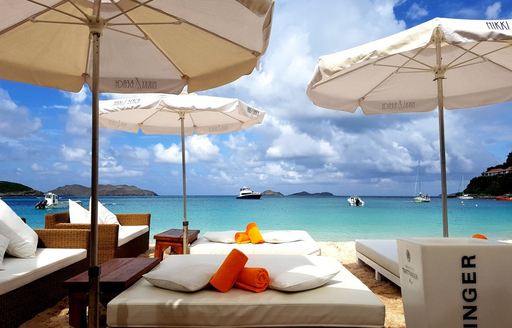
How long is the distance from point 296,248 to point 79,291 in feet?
8.46

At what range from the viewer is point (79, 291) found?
2.37 metres

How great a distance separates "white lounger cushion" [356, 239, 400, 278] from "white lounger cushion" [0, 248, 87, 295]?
10.4ft

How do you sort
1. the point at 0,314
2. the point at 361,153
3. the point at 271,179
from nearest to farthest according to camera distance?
the point at 0,314 → the point at 271,179 → the point at 361,153

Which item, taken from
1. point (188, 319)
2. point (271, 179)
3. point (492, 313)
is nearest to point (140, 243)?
point (188, 319)

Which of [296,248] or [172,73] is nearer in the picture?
[172,73]

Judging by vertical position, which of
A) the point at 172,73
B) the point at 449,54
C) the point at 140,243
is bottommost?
the point at 140,243

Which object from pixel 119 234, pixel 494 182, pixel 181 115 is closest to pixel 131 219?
pixel 119 234

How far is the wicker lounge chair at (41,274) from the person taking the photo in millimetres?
2697

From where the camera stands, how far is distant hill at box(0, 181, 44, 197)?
1497 inches

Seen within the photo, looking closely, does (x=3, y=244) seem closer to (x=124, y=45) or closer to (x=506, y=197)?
(x=124, y=45)

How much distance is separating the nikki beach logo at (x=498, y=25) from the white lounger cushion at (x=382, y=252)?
222 centimetres

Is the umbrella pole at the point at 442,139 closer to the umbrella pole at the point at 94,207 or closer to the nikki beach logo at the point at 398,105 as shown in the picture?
the nikki beach logo at the point at 398,105

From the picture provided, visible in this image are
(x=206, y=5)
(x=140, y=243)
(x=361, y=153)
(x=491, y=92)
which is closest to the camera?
(x=206, y=5)

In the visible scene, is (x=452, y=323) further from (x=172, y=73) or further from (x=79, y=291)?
(x=172, y=73)
